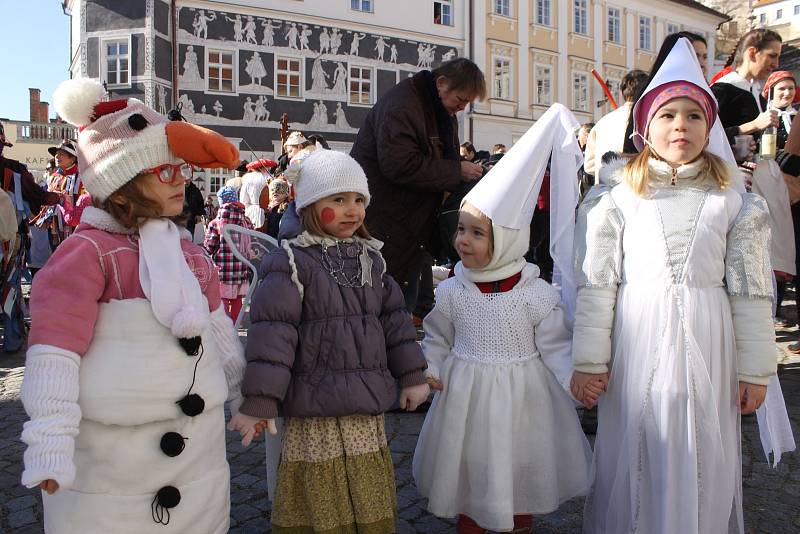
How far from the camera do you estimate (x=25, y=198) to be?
6539mm

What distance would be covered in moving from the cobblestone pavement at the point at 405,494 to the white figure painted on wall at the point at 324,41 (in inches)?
939

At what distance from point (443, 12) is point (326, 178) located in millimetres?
28691

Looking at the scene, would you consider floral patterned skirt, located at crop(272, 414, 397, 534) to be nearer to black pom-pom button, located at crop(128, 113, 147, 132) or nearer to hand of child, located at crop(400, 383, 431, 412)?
hand of child, located at crop(400, 383, 431, 412)

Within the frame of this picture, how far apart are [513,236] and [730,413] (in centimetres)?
106

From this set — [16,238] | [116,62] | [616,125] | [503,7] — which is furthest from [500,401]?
[503,7]

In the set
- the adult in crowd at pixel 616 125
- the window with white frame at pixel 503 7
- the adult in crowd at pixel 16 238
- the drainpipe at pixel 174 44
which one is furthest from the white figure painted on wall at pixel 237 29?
the adult in crowd at pixel 616 125

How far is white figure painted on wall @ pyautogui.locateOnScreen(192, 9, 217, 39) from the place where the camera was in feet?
79.5

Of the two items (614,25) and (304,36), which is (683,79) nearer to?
(304,36)

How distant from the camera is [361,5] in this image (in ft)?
89.1

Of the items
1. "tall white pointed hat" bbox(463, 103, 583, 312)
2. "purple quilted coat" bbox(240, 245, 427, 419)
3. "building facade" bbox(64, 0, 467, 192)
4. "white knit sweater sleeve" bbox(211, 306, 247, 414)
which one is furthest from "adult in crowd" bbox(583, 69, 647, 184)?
"building facade" bbox(64, 0, 467, 192)

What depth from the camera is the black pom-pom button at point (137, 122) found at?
7.02 feet

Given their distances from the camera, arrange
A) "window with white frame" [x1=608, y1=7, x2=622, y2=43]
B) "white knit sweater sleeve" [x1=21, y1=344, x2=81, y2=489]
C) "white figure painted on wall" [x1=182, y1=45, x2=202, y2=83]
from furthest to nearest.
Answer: "window with white frame" [x1=608, y1=7, x2=622, y2=43]
"white figure painted on wall" [x1=182, y1=45, x2=202, y2=83]
"white knit sweater sleeve" [x1=21, y1=344, x2=81, y2=489]

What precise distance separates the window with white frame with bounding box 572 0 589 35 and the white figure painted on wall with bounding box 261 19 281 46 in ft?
47.7

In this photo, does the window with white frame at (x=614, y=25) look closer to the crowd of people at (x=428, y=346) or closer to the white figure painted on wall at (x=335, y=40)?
the white figure painted on wall at (x=335, y=40)
